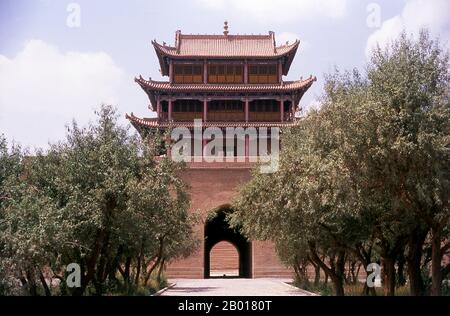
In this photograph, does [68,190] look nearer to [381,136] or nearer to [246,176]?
[381,136]

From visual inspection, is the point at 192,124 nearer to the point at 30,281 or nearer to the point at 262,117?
the point at 262,117

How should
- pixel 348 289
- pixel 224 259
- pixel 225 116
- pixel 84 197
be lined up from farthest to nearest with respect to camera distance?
pixel 224 259 < pixel 225 116 < pixel 348 289 < pixel 84 197

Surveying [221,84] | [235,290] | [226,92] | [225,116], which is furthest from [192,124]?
[235,290]

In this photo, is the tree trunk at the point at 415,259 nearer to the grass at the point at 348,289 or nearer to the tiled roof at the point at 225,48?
the grass at the point at 348,289

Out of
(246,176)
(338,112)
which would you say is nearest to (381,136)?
(338,112)

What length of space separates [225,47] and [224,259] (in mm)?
28009

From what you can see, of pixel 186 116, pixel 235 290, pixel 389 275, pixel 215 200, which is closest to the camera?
pixel 389 275

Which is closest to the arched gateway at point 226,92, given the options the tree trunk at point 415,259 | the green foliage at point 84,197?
the green foliage at point 84,197

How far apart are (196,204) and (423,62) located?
27584mm

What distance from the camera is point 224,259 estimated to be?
66750 millimetres

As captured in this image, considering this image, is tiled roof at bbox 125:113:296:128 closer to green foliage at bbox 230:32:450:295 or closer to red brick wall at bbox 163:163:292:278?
red brick wall at bbox 163:163:292:278

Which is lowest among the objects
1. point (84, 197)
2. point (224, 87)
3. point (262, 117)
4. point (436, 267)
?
point (436, 267)

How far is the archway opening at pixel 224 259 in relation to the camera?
6550cm
